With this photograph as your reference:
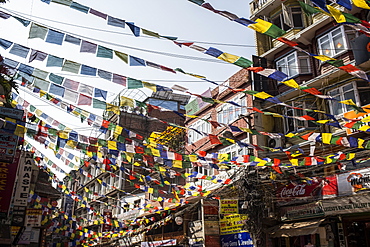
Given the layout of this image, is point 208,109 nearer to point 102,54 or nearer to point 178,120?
point 178,120

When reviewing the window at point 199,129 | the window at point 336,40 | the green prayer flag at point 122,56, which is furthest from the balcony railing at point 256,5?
the green prayer flag at point 122,56

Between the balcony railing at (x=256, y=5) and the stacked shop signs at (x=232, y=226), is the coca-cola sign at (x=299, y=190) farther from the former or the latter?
the balcony railing at (x=256, y=5)

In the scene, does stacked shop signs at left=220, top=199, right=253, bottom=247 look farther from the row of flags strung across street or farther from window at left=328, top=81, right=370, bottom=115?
the row of flags strung across street

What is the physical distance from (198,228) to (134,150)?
9.28 m

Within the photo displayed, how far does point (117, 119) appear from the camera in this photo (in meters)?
39.9

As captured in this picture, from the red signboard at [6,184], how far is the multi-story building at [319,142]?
9.14 meters

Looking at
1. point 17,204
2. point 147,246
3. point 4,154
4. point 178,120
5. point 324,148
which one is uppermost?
point 178,120

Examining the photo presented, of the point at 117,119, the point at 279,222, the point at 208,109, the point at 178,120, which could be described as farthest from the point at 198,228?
the point at 117,119

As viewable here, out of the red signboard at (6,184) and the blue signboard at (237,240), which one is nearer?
the red signboard at (6,184)

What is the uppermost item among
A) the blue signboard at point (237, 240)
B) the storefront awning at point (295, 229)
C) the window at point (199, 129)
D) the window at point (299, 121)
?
the window at point (199, 129)

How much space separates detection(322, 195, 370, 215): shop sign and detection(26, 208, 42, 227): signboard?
1524 cm

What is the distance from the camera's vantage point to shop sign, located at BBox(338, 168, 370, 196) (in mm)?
13078

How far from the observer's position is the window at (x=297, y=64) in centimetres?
1766

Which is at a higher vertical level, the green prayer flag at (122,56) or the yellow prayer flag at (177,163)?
the green prayer flag at (122,56)
